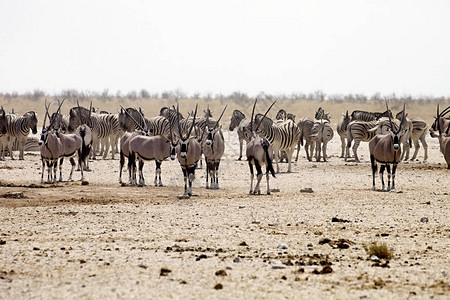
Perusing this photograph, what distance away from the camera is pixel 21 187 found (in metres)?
17.3

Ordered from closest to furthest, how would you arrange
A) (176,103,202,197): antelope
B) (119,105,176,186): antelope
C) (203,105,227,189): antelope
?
(176,103,202,197): antelope < (203,105,227,189): antelope < (119,105,176,186): antelope

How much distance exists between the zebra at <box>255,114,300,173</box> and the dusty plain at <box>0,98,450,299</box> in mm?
4343

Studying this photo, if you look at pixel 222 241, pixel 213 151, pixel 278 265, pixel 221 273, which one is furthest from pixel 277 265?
pixel 213 151

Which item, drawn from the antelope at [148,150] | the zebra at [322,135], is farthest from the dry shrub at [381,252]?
the zebra at [322,135]

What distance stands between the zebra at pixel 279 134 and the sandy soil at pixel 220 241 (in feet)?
15.8

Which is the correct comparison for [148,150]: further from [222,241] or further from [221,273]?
[221,273]

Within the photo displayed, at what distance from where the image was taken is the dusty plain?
23.9 feet

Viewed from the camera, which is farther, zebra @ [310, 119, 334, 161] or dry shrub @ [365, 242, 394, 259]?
zebra @ [310, 119, 334, 161]

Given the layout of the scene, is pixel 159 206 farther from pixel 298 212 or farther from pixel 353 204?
pixel 353 204

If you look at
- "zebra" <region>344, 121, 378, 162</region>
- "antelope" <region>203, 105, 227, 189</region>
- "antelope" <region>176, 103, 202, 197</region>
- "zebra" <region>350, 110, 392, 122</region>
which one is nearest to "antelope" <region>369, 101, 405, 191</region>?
"antelope" <region>203, 105, 227, 189</region>

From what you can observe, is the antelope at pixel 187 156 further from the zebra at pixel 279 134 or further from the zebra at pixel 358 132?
the zebra at pixel 358 132

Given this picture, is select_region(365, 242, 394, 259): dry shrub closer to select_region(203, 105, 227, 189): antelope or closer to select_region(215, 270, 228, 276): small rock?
select_region(215, 270, 228, 276): small rock

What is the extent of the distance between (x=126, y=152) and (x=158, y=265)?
11.2 m

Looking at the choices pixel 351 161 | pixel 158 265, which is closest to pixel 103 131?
pixel 351 161
